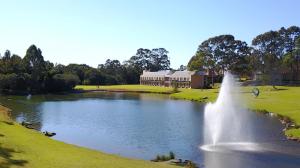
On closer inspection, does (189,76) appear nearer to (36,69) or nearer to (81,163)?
(36,69)

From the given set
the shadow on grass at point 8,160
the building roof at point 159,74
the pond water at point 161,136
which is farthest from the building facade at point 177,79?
the shadow on grass at point 8,160

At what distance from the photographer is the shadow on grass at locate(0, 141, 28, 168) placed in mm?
23263

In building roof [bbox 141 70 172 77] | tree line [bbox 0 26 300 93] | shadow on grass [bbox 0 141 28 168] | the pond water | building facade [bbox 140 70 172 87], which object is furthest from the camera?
building roof [bbox 141 70 172 77]

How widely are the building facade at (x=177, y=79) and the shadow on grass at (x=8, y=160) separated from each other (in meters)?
124

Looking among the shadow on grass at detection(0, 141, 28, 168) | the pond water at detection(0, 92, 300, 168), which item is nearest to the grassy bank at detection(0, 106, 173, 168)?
the shadow on grass at detection(0, 141, 28, 168)

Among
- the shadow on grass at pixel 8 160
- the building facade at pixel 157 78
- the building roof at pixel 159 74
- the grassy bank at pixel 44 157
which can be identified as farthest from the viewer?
the building roof at pixel 159 74

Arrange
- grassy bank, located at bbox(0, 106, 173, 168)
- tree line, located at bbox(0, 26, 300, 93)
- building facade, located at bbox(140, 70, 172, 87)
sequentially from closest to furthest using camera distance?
1. grassy bank, located at bbox(0, 106, 173, 168)
2. tree line, located at bbox(0, 26, 300, 93)
3. building facade, located at bbox(140, 70, 172, 87)

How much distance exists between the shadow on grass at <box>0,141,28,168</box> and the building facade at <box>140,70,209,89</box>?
123931mm

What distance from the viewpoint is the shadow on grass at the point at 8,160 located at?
23.3m

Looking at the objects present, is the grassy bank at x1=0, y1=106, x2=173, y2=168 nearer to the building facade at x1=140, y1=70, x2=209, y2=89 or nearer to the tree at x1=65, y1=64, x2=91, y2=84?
Answer: the building facade at x1=140, y1=70, x2=209, y2=89

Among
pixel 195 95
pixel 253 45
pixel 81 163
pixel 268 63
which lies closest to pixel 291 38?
pixel 253 45

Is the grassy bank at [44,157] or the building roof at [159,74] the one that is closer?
the grassy bank at [44,157]

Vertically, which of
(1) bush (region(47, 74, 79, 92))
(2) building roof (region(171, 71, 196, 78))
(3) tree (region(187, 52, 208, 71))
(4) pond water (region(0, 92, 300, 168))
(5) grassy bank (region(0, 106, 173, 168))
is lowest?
(4) pond water (region(0, 92, 300, 168))

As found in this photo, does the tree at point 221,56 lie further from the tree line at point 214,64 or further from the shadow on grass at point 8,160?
the shadow on grass at point 8,160
